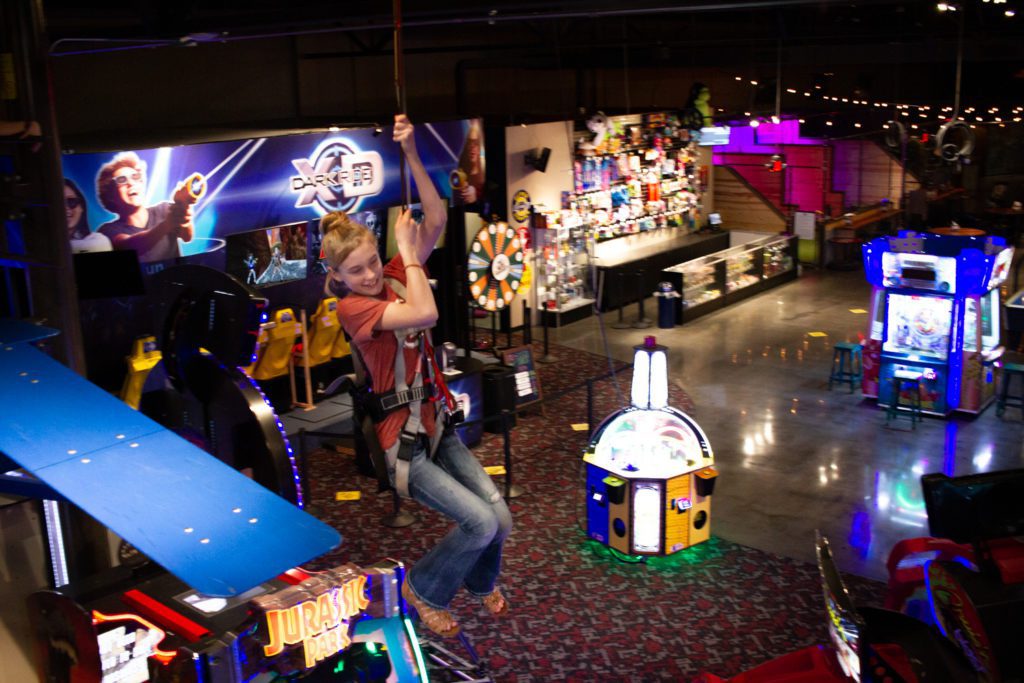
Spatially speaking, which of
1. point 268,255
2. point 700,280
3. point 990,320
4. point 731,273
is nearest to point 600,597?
point 268,255

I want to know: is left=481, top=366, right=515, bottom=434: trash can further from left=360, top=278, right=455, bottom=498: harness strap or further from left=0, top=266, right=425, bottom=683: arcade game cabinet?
left=360, top=278, right=455, bottom=498: harness strap

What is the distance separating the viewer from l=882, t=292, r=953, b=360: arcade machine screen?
36.7 ft

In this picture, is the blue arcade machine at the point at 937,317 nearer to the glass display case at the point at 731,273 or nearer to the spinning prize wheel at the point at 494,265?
the spinning prize wheel at the point at 494,265

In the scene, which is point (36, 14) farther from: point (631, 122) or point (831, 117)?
point (831, 117)

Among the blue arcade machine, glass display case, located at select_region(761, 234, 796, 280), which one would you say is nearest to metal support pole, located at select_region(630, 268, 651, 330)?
glass display case, located at select_region(761, 234, 796, 280)

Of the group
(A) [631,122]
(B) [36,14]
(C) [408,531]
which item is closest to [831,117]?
(A) [631,122]

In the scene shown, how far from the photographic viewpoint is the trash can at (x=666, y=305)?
15430 mm

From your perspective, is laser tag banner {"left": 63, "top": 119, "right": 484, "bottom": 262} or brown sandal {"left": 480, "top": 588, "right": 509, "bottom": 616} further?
laser tag banner {"left": 63, "top": 119, "right": 484, "bottom": 262}

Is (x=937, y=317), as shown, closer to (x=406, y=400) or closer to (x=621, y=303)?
(x=621, y=303)

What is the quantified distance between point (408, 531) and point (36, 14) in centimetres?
527

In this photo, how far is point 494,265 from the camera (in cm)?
1230

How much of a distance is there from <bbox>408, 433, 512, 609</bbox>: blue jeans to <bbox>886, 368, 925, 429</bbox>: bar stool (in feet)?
24.5

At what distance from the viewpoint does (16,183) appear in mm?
4270

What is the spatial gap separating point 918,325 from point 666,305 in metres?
4.69
